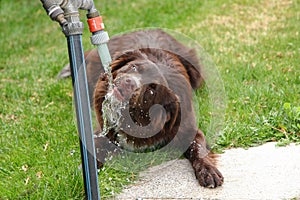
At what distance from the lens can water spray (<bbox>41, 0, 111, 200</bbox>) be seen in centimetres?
221

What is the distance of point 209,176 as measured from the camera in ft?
9.66

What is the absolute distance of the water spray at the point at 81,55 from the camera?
2.21m

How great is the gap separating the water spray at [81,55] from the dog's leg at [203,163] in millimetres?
760

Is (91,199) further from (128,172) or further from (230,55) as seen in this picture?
(230,55)

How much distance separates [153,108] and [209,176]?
51cm

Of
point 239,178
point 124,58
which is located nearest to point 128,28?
point 124,58

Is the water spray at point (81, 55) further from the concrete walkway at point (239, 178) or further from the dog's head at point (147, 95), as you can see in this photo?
the concrete walkway at point (239, 178)

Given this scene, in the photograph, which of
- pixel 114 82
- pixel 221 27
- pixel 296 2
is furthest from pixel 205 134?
pixel 296 2

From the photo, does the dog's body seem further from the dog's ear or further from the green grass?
the green grass

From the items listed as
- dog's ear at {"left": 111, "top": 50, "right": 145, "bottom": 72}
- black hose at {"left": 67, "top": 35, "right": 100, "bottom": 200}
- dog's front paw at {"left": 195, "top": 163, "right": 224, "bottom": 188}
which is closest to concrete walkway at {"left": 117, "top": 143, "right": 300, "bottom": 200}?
dog's front paw at {"left": 195, "top": 163, "right": 224, "bottom": 188}

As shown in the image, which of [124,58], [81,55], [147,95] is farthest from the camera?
[124,58]

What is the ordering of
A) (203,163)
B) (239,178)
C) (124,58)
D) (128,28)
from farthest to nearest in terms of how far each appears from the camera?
(128,28)
(124,58)
(203,163)
(239,178)

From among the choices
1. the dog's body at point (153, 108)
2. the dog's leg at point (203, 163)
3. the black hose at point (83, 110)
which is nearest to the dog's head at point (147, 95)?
the dog's body at point (153, 108)

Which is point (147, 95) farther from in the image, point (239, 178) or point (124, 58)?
point (239, 178)
